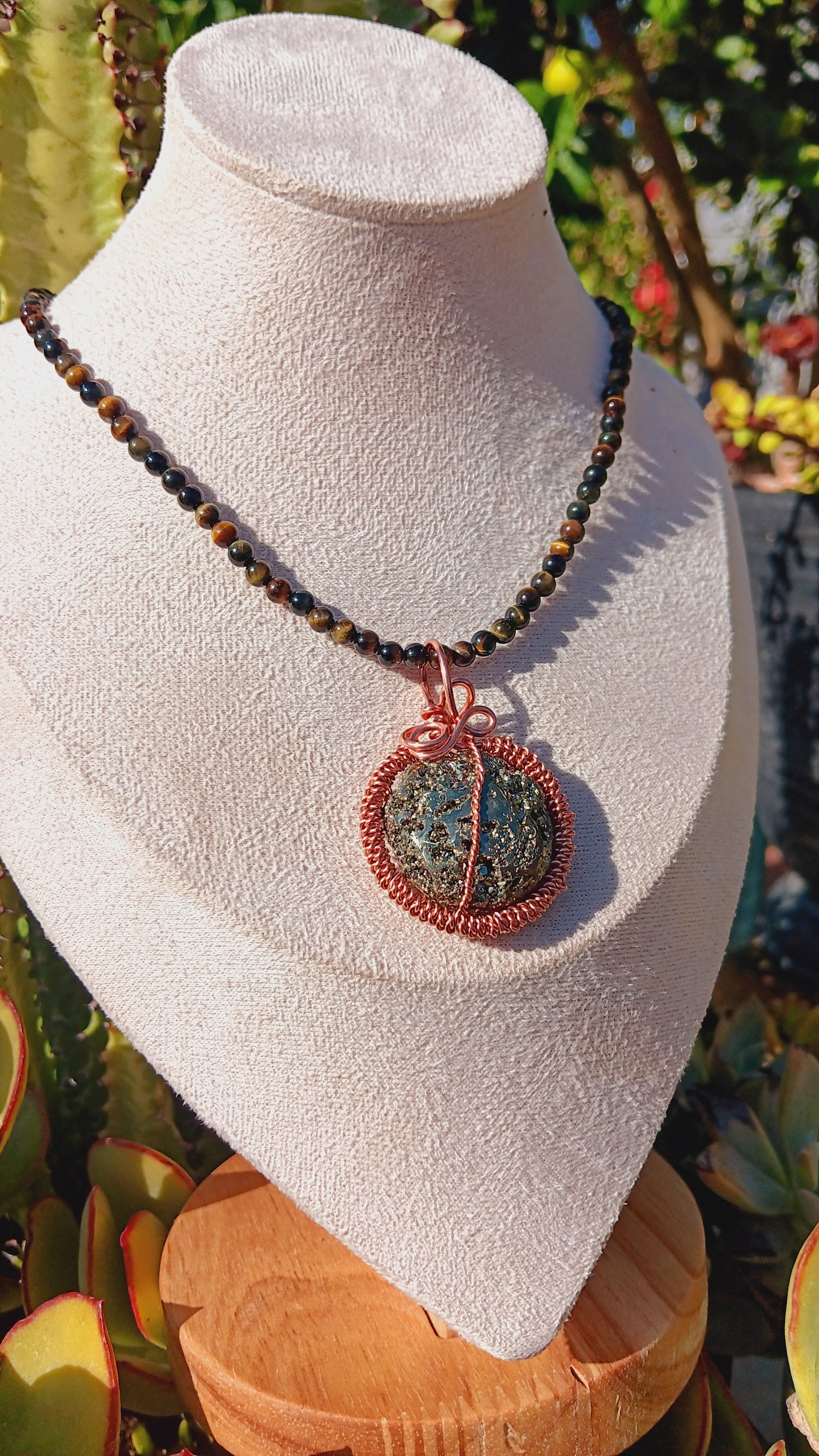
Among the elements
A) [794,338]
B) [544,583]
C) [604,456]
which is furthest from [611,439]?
[794,338]

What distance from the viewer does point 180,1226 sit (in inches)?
36.2

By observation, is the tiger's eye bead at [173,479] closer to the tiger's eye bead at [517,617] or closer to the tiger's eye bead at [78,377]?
the tiger's eye bead at [78,377]

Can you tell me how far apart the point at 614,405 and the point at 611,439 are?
0.13 feet

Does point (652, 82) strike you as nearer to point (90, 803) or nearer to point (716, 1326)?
point (90, 803)

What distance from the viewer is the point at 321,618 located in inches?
31.9

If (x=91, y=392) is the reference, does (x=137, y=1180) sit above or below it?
below

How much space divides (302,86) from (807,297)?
2787 mm

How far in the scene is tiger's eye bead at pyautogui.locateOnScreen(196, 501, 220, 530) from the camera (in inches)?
32.0

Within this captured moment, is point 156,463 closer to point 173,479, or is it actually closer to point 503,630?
point 173,479

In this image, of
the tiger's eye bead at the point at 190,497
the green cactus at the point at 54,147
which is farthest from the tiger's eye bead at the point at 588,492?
the green cactus at the point at 54,147

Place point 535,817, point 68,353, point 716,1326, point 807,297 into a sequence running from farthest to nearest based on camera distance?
point 807,297, point 716,1326, point 68,353, point 535,817

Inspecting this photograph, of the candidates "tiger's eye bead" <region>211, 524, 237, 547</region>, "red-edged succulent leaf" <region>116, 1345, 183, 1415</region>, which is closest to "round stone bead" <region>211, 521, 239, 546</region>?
"tiger's eye bead" <region>211, 524, 237, 547</region>

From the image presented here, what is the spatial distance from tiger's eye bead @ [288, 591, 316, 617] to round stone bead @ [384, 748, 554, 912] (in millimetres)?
159

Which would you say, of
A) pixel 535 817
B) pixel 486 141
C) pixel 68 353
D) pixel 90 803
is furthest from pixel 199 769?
pixel 486 141
